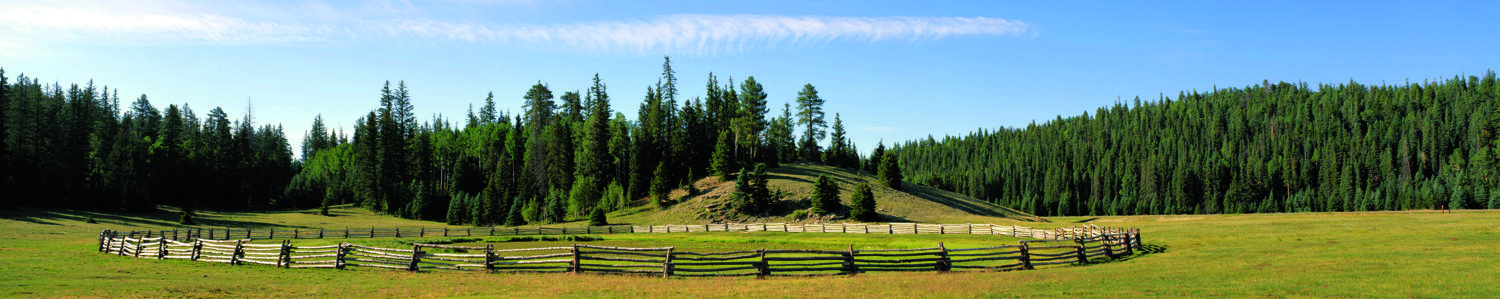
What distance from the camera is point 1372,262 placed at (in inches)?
998

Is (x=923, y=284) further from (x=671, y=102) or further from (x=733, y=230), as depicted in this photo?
(x=671, y=102)

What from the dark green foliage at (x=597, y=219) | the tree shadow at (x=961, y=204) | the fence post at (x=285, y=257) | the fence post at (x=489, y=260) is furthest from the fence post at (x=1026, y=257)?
the tree shadow at (x=961, y=204)

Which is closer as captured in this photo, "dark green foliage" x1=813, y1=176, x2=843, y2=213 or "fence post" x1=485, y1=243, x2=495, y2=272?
"fence post" x1=485, y1=243, x2=495, y2=272

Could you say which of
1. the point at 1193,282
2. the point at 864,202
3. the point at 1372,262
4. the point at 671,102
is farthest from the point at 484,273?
the point at 671,102

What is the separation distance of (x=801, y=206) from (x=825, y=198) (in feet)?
16.7

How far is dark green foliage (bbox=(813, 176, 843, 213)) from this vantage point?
7462 cm

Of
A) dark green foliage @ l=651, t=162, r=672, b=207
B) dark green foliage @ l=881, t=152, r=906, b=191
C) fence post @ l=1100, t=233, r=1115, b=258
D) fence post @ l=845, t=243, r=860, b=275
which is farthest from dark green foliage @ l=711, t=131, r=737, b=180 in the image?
fence post @ l=845, t=243, r=860, b=275

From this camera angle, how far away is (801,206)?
79.3 m

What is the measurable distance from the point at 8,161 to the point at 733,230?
71.1 m

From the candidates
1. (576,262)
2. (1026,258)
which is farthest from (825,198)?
(576,262)

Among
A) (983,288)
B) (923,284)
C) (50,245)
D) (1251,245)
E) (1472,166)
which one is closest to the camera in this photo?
(983,288)

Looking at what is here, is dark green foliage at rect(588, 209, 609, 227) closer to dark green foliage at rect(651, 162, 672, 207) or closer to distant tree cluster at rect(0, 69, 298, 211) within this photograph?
dark green foliage at rect(651, 162, 672, 207)

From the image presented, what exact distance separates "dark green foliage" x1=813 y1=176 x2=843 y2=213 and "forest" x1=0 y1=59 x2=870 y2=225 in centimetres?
688

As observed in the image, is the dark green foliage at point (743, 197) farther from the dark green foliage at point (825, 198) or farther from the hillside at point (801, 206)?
the dark green foliage at point (825, 198)
